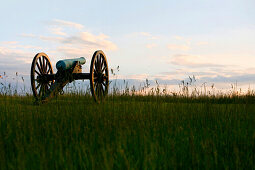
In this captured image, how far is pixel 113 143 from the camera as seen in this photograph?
2.72 metres

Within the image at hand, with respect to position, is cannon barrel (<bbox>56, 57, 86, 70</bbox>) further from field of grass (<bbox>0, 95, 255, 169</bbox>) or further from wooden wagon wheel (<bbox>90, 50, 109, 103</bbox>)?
field of grass (<bbox>0, 95, 255, 169</bbox>)

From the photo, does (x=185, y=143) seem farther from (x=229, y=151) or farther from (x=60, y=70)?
(x=60, y=70)

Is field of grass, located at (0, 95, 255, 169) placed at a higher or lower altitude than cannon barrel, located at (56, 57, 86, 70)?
lower

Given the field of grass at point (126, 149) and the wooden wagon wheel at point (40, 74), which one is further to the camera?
the wooden wagon wheel at point (40, 74)

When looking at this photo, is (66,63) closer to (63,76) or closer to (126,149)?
(63,76)

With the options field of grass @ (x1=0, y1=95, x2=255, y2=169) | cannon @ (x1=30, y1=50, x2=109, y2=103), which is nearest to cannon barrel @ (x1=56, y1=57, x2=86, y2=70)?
cannon @ (x1=30, y1=50, x2=109, y2=103)

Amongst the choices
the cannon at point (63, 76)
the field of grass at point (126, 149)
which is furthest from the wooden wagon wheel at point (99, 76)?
the field of grass at point (126, 149)

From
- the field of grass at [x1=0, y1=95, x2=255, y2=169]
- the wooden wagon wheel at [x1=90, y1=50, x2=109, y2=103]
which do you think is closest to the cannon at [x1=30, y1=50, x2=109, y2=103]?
the wooden wagon wheel at [x1=90, y1=50, x2=109, y2=103]

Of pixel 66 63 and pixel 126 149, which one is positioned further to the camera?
pixel 66 63

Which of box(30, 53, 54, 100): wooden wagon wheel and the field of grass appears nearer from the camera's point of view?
the field of grass

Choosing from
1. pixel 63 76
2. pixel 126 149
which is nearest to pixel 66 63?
pixel 63 76

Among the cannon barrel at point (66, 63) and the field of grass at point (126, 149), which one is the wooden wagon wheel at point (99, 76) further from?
the field of grass at point (126, 149)

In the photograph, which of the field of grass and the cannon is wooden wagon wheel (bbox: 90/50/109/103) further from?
the field of grass

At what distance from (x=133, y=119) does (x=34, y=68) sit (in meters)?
4.36
